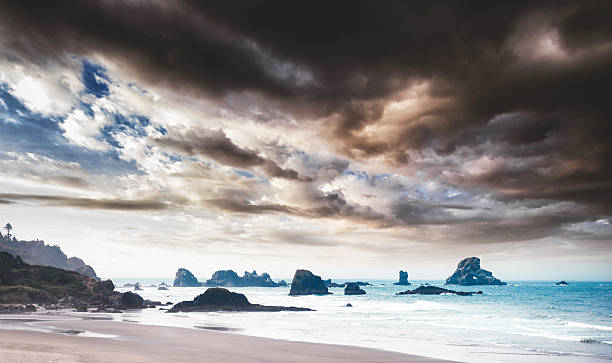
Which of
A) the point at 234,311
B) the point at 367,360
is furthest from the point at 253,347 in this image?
the point at 234,311

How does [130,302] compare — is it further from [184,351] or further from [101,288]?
[184,351]

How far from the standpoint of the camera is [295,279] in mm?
148875

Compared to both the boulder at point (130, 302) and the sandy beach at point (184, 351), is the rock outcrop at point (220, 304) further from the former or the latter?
the sandy beach at point (184, 351)

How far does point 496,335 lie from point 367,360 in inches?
943

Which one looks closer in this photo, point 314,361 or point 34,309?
point 314,361

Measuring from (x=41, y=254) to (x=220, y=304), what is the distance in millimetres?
162412

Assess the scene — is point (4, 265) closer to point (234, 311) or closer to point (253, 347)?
point (234, 311)

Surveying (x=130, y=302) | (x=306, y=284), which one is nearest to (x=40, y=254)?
(x=130, y=302)

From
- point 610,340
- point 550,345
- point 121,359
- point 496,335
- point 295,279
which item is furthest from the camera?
point 295,279

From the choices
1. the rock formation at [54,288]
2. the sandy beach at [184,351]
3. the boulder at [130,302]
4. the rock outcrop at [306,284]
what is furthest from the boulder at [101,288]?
the rock outcrop at [306,284]

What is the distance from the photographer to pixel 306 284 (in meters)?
149

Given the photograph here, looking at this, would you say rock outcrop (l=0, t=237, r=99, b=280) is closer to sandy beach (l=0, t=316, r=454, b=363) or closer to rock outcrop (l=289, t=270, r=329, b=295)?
rock outcrop (l=289, t=270, r=329, b=295)

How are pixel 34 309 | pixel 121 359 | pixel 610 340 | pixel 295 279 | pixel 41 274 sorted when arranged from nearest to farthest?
pixel 121 359, pixel 610 340, pixel 34 309, pixel 41 274, pixel 295 279

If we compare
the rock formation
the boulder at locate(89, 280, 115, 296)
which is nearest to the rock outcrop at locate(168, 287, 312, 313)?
the rock formation
